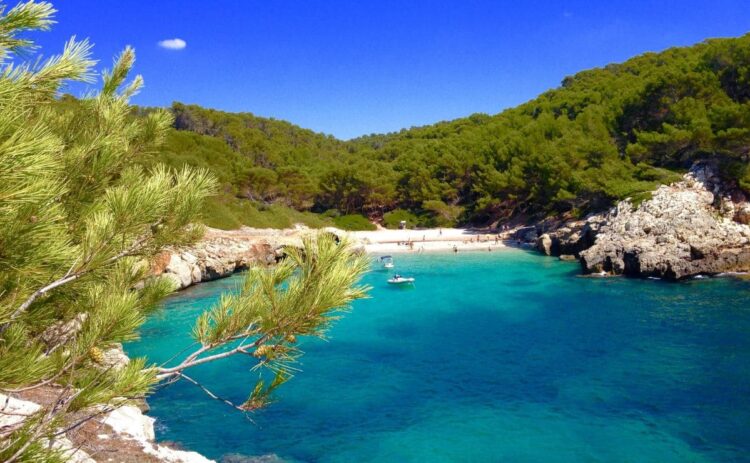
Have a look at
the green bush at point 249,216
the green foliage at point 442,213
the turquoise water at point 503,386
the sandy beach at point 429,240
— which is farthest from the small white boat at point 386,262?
the green foliage at point 442,213

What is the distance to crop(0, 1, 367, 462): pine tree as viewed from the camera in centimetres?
236

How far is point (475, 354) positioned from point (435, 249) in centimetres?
2171

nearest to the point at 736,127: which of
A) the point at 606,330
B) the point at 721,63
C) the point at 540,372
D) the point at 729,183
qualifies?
the point at 729,183

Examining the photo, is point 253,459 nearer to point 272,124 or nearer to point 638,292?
point 638,292

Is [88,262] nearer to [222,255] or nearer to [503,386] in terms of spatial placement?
[503,386]

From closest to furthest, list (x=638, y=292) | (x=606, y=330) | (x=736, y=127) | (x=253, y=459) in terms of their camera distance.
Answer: (x=253, y=459) → (x=606, y=330) → (x=638, y=292) → (x=736, y=127)

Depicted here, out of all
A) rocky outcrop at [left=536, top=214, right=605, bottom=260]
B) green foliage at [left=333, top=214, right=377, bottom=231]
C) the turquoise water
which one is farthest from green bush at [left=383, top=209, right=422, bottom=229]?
the turquoise water

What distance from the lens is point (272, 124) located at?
71.2m

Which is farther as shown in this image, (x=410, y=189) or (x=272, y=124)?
(x=272, y=124)

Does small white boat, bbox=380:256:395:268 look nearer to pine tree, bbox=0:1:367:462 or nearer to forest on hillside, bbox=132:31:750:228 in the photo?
forest on hillside, bbox=132:31:750:228

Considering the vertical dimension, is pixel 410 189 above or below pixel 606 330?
above

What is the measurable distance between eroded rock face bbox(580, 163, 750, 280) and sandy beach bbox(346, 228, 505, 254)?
9.91 m

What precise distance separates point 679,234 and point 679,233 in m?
0.06

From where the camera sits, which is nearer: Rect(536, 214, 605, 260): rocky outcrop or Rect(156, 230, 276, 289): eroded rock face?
Rect(156, 230, 276, 289): eroded rock face
